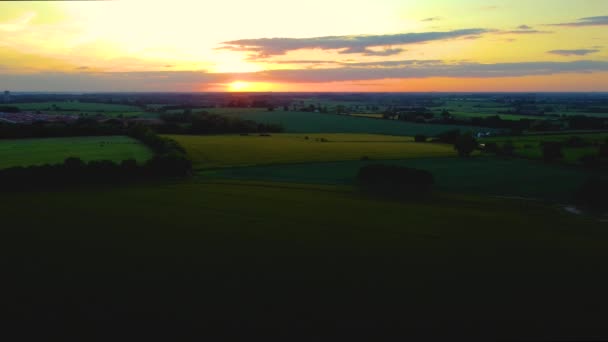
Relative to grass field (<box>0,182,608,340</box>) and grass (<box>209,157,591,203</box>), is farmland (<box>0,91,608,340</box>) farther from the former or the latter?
grass (<box>209,157,591,203</box>)

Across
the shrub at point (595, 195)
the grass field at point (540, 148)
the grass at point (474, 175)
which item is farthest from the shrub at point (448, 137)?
the shrub at point (595, 195)

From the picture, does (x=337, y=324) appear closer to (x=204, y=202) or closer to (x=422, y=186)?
(x=204, y=202)

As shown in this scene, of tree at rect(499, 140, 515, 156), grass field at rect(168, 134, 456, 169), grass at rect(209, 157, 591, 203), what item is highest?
tree at rect(499, 140, 515, 156)

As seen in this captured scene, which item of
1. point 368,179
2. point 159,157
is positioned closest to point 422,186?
point 368,179

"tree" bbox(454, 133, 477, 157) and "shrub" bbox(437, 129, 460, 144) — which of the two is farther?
"shrub" bbox(437, 129, 460, 144)

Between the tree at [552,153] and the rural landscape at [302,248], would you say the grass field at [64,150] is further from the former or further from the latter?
the tree at [552,153]

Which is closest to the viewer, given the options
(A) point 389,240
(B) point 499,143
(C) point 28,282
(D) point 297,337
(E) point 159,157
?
(D) point 297,337

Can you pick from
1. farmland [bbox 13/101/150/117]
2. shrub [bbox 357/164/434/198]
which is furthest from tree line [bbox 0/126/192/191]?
farmland [bbox 13/101/150/117]
